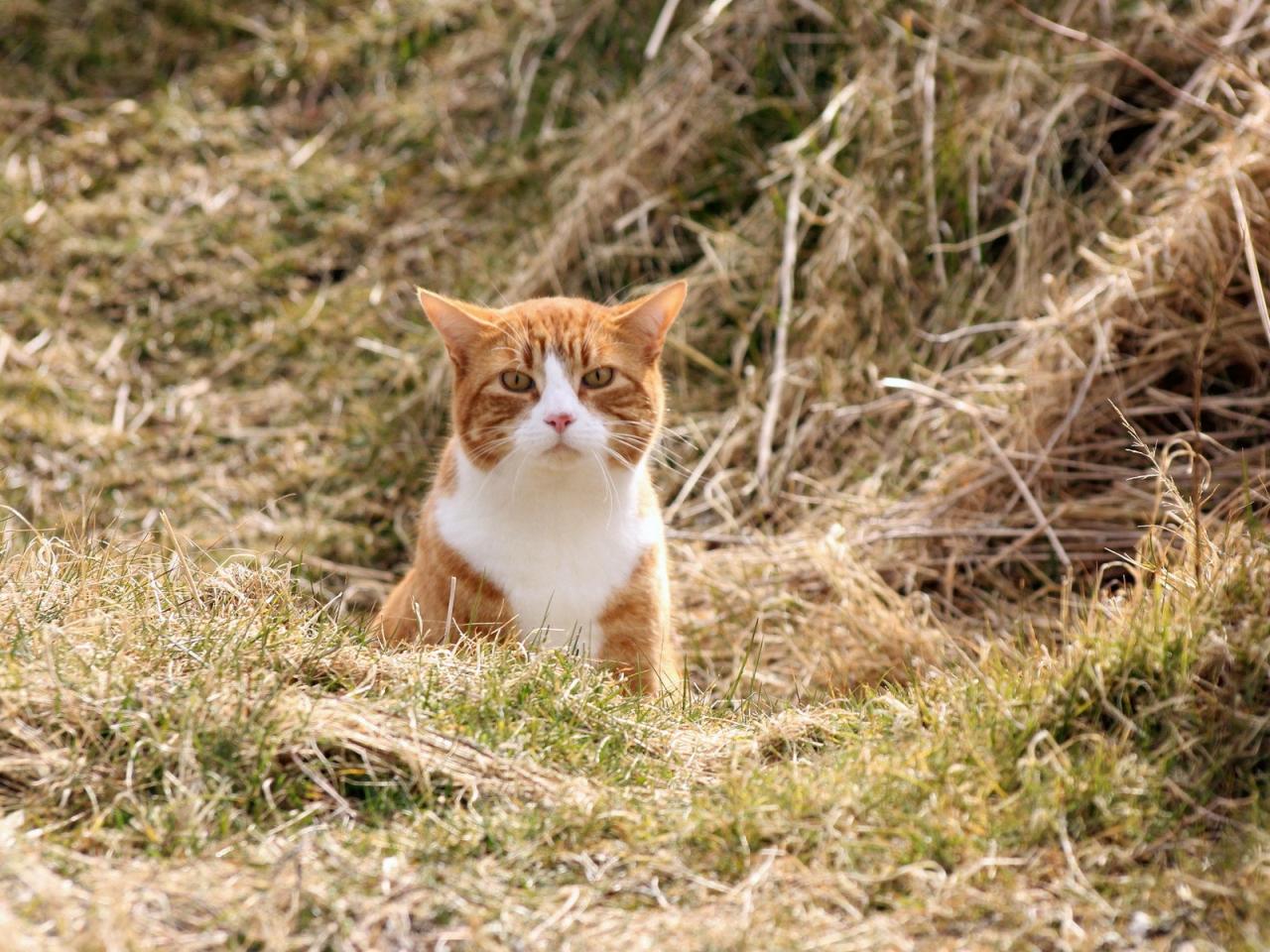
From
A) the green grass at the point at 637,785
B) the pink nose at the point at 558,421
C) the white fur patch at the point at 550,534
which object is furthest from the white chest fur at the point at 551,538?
the green grass at the point at 637,785

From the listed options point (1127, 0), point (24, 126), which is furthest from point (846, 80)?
point (24, 126)

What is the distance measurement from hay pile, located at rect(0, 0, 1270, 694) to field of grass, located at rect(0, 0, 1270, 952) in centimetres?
2

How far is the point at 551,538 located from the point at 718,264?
2.30 meters

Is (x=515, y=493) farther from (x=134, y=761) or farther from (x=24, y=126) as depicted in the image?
(x=24, y=126)

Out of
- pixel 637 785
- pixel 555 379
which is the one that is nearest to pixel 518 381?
pixel 555 379

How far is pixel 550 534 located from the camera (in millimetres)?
3457

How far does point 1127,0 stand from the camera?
18.0 ft

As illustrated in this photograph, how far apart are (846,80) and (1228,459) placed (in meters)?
2.32

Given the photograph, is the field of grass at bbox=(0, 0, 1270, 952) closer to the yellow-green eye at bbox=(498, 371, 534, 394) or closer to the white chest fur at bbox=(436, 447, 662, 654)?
the white chest fur at bbox=(436, 447, 662, 654)

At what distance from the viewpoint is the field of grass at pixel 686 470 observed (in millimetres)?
2213

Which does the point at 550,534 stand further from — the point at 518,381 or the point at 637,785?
the point at 637,785

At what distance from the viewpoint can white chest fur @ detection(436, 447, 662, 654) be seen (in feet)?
11.2

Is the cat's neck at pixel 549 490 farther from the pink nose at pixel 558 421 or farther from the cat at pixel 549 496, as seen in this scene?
the pink nose at pixel 558 421

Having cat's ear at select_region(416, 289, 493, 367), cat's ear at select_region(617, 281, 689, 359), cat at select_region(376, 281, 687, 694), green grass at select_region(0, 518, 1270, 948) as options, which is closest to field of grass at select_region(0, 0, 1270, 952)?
green grass at select_region(0, 518, 1270, 948)
